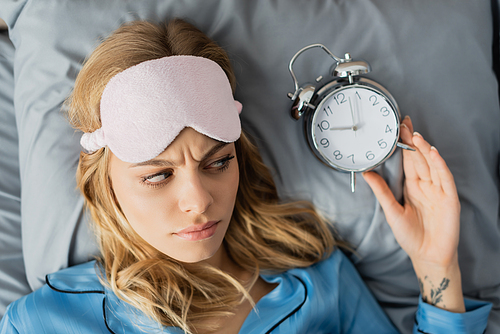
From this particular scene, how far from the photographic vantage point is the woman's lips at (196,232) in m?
1.06

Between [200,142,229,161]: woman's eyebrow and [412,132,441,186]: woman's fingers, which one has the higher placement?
[200,142,229,161]: woman's eyebrow

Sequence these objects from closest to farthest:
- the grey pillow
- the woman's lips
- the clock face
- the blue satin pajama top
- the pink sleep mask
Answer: the pink sleep mask, the woman's lips, the blue satin pajama top, the clock face, the grey pillow

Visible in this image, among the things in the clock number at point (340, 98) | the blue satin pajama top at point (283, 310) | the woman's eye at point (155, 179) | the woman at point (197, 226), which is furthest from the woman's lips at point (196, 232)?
the clock number at point (340, 98)

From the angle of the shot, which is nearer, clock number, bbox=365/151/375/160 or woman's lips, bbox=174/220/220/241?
woman's lips, bbox=174/220/220/241

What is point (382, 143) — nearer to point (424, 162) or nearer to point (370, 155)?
point (370, 155)

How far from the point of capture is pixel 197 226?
106 centimetres

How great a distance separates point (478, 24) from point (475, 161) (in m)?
0.53

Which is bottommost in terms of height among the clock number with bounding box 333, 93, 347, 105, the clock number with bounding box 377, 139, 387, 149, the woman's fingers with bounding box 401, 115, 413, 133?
the clock number with bounding box 377, 139, 387, 149

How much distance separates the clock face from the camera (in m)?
1.29

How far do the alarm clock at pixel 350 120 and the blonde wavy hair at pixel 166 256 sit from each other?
0.74 ft

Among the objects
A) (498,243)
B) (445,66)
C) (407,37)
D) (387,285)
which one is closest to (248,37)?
(407,37)

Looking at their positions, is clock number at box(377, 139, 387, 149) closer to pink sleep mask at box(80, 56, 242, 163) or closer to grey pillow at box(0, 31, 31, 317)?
pink sleep mask at box(80, 56, 242, 163)

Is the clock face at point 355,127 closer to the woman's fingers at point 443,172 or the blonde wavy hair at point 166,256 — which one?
the woman's fingers at point 443,172

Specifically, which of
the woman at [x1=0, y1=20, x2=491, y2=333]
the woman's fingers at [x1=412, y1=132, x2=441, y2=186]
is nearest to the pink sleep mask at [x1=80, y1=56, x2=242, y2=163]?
the woman at [x1=0, y1=20, x2=491, y2=333]
